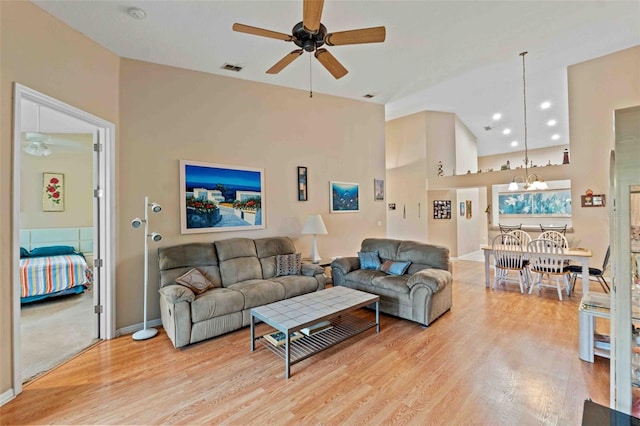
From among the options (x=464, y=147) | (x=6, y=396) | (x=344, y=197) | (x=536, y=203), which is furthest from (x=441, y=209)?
(x=6, y=396)

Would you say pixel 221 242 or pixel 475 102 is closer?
pixel 221 242

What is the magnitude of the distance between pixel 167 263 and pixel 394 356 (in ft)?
9.04

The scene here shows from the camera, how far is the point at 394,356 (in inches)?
108

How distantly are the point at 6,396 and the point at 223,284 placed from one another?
1959 mm

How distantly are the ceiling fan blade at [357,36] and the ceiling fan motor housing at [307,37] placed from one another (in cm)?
6

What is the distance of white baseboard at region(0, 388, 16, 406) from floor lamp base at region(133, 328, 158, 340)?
1.02 m

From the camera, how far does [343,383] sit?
2322 millimetres

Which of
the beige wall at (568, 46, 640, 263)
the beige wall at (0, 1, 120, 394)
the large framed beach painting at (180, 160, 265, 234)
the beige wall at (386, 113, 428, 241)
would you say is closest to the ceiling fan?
the beige wall at (0, 1, 120, 394)

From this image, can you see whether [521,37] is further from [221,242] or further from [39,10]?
[39,10]

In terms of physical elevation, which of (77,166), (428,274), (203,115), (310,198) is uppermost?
(203,115)

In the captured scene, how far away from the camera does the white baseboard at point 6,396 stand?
214 cm

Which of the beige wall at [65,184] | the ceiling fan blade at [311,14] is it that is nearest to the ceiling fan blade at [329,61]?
the ceiling fan blade at [311,14]

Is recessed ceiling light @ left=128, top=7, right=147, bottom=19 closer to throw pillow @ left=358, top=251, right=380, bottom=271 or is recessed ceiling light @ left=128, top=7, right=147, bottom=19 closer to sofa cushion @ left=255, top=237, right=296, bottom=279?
sofa cushion @ left=255, top=237, right=296, bottom=279

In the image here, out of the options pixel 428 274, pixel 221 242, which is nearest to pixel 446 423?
pixel 428 274
